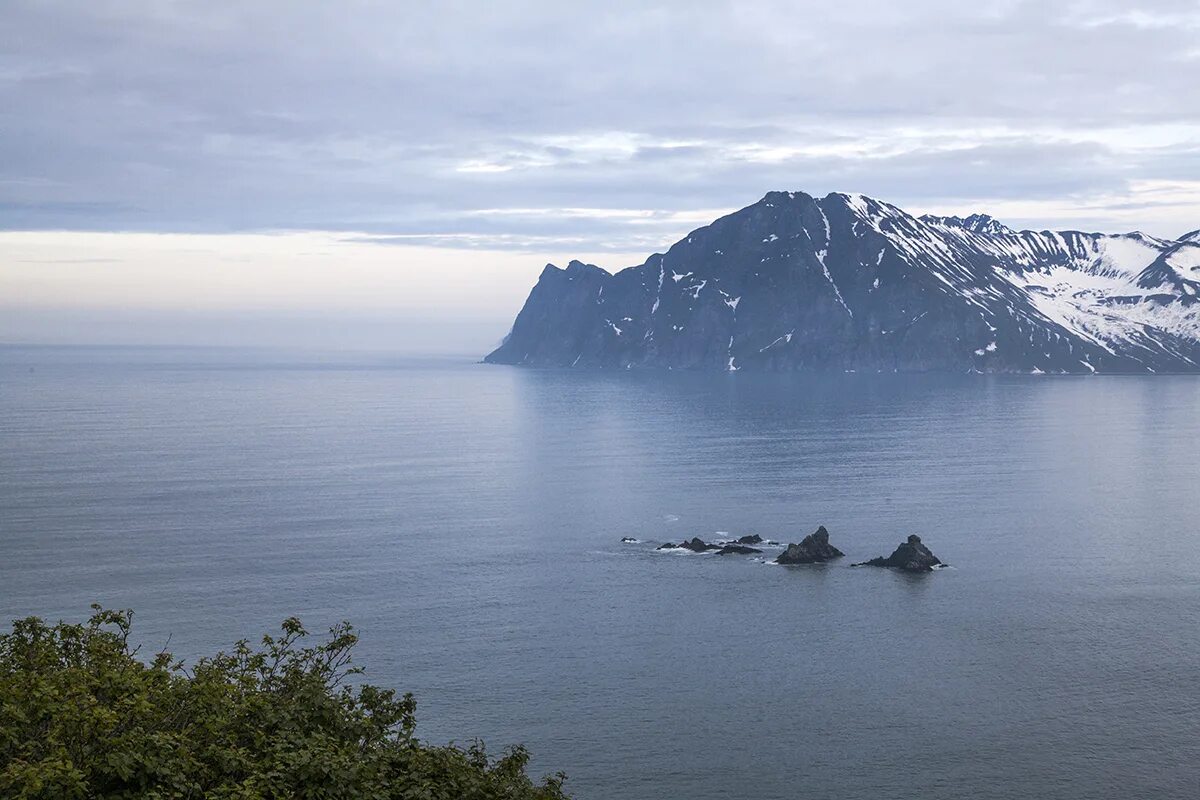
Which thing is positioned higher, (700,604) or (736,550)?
(736,550)

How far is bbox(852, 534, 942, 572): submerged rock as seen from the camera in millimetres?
104250

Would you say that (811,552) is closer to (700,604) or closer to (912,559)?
(912,559)

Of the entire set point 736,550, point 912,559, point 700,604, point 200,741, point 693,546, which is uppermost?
point 200,741

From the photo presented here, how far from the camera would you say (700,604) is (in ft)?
301

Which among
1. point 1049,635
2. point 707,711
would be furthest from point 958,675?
point 707,711

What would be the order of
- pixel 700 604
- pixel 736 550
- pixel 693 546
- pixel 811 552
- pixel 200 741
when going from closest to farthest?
pixel 200 741, pixel 700 604, pixel 811 552, pixel 736 550, pixel 693 546

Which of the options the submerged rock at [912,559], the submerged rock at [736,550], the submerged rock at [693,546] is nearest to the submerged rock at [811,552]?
the submerged rock at [912,559]

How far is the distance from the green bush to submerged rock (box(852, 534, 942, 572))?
234 ft

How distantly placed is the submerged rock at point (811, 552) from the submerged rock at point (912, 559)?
369 cm

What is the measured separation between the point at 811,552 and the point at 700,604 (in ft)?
71.0

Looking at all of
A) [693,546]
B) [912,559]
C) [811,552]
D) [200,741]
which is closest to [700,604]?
[811,552]

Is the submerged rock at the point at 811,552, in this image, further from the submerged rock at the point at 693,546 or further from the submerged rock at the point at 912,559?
the submerged rock at the point at 693,546

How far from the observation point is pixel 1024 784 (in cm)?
5719

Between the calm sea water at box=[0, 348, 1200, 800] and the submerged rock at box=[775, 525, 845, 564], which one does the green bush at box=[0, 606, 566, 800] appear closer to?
the calm sea water at box=[0, 348, 1200, 800]
